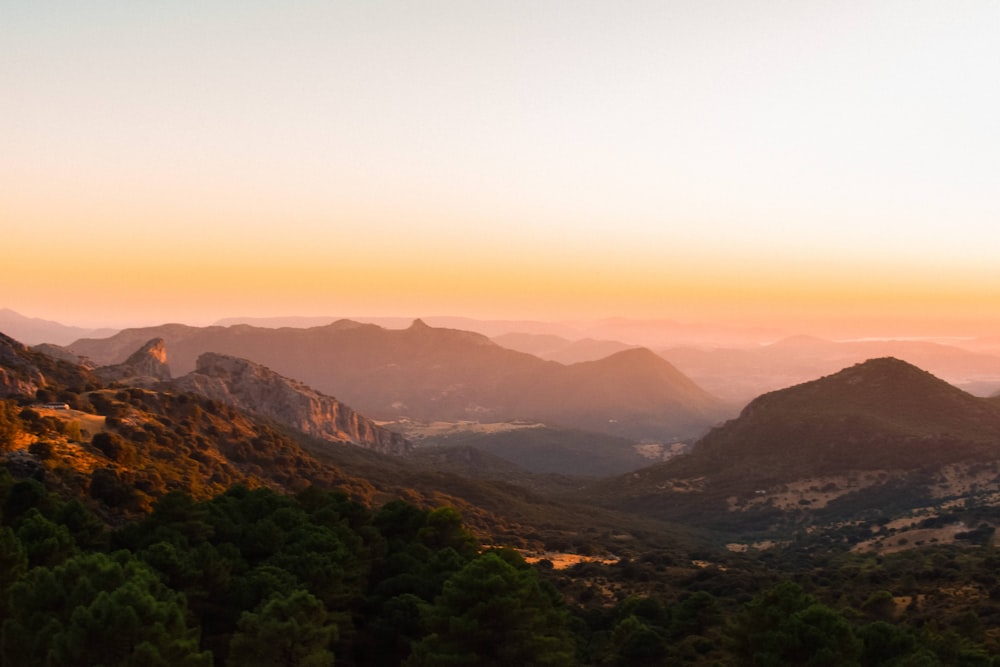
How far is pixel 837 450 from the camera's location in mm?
156375

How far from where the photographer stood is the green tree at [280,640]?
2470 cm

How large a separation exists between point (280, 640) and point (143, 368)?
15601cm

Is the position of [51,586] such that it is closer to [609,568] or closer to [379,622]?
[379,622]

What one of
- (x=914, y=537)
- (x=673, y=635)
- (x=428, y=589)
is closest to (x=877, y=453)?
(x=914, y=537)

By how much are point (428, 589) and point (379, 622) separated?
142 inches

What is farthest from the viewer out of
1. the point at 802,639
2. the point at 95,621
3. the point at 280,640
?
the point at 802,639

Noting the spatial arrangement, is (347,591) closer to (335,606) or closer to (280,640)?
(335,606)

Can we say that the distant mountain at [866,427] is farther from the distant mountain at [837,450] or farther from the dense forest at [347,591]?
the dense forest at [347,591]

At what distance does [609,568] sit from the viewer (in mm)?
70812

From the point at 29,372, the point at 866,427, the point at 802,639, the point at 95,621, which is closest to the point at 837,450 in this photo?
the point at 866,427

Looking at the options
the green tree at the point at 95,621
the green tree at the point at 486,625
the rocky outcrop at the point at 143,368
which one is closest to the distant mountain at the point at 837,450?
the rocky outcrop at the point at 143,368

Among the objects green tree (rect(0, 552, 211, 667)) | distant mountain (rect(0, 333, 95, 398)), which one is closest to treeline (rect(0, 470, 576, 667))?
green tree (rect(0, 552, 211, 667))

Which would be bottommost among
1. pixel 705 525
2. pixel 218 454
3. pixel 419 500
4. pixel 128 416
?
pixel 705 525

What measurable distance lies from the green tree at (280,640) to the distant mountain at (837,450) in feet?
431
